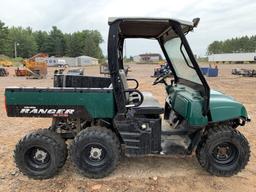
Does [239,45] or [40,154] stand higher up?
[239,45]

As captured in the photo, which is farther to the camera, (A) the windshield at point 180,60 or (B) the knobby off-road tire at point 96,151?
(A) the windshield at point 180,60

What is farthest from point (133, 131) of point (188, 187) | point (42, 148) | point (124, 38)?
point (124, 38)

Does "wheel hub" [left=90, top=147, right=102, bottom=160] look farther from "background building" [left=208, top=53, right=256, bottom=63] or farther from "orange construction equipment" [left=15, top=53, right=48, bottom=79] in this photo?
"background building" [left=208, top=53, right=256, bottom=63]

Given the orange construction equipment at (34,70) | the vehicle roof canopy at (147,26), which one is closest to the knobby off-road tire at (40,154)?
the vehicle roof canopy at (147,26)

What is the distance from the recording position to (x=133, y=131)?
12.8 ft

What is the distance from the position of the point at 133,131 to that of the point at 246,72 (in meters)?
22.8

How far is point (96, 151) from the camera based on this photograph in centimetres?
390

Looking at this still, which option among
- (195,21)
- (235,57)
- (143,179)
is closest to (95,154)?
(143,179)

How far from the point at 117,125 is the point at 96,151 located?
0.44 metres

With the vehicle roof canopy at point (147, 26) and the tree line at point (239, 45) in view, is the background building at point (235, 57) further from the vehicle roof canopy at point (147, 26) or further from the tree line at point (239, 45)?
the vehicle roof canopy at point (147, 26)

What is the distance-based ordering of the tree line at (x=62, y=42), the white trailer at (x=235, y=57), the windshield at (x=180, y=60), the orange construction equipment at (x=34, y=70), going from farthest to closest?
the tree line at (x=62, y=42)
the white trailer at (x=235, y=57)
the orange construction equipment at (x=34, y=70)
the windshield at (x=180, y=60)

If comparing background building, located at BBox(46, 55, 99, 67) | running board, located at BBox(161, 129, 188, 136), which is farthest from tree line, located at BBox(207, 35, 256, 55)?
running board, located at BBox(161, 129, 188, 136)

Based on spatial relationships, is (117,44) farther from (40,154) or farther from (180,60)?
(40,154)

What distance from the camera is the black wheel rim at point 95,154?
3.88m
